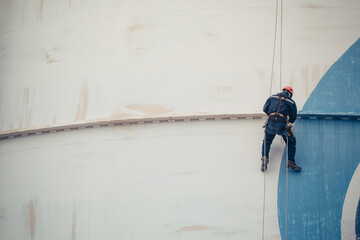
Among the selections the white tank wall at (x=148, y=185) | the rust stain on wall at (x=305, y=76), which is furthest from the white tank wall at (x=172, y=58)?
the white tank wall at (x=148, y=185)

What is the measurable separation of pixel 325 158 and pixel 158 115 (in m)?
2.40

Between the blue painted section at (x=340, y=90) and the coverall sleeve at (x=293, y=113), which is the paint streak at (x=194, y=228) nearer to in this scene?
the coverall sleeve at (x=293, y=113)

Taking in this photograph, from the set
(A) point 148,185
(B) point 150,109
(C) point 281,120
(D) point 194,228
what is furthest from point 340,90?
(A) point 148,185

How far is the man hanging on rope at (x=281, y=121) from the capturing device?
644 cm

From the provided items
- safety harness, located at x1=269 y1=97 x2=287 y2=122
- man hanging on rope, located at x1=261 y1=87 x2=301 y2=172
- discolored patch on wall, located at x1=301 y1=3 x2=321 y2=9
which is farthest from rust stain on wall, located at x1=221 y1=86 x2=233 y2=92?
discolored patch on wall, located at x1=301 y1=3 x2=321 y2=9

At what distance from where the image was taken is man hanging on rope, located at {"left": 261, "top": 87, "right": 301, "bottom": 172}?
6.44 m

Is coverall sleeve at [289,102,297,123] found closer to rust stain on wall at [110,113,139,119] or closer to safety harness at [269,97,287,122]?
safety harness at [269,97,287,122]

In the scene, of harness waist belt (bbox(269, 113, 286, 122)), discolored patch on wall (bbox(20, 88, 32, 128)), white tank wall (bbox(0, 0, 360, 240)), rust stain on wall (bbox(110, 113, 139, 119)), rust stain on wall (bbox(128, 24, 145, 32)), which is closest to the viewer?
harness waist belt (bbox(269, 113, 286, 122))

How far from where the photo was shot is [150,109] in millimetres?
7043

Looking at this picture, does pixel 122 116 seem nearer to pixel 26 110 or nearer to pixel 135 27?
pixel 135 27

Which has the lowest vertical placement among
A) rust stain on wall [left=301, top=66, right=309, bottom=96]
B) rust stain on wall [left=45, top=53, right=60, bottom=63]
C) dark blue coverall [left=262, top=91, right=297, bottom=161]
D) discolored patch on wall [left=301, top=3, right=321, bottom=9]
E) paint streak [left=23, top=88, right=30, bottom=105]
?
dark blue coverall [left=262, top=91, right=297, bottom=161]

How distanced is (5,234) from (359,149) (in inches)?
210

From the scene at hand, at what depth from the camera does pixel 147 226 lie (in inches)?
265

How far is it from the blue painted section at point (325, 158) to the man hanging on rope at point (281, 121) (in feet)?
0.75
